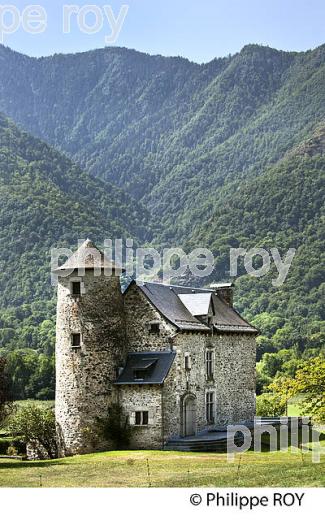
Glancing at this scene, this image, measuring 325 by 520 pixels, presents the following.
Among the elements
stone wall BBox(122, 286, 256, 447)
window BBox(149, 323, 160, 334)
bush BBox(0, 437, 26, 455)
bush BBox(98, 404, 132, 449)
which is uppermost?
window BBox(149, 323, 160, 334)

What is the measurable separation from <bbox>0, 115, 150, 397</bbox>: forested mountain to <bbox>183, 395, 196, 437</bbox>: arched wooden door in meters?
43.8

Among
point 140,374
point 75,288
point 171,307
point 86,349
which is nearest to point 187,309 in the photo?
point 171,307

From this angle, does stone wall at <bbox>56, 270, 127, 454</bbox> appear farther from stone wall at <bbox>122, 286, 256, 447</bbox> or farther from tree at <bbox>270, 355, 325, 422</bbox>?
tree at <bbox>270, 355, 325, 422</bbox>

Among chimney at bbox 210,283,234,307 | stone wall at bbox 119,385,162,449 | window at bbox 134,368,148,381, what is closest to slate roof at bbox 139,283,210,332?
window at bbox 134,368,148,381

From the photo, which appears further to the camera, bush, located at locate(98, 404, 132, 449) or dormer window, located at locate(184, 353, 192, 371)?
dormer window, located at locate(184, 353, 192, 371)

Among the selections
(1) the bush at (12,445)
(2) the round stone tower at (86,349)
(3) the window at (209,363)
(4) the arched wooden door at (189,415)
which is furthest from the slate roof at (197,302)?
(1) the bush at (12,445)

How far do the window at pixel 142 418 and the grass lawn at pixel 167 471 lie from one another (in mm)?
2237

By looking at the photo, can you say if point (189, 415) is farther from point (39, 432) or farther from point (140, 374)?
point (39, 432)

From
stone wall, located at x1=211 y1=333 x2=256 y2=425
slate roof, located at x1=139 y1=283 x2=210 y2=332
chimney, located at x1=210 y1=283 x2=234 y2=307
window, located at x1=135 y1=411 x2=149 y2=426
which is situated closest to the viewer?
window, located at x1=135 y1=411 x2=149 y2=426

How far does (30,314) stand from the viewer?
129625 mm

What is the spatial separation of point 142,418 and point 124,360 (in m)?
3.62

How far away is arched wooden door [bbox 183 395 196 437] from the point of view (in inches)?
1965

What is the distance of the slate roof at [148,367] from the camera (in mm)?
48594
